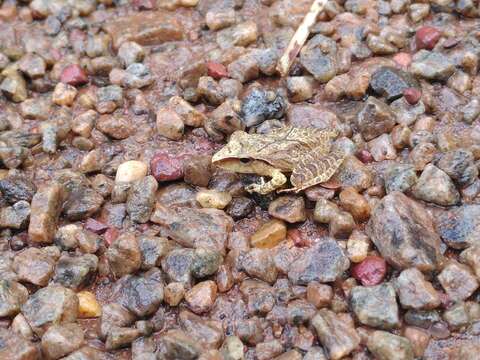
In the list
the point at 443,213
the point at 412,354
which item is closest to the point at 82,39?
the point at 443,213

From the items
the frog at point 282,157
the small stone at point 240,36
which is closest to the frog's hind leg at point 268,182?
the frog at point 282,157

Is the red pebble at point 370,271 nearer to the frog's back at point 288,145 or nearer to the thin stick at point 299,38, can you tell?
the frog's back at point 288,145

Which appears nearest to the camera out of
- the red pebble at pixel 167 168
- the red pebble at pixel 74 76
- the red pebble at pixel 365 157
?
the red pebble at pixel 167 168

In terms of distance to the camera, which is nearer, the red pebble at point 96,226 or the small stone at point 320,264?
the small stone at point 320,264

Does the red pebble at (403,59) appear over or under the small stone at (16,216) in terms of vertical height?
over

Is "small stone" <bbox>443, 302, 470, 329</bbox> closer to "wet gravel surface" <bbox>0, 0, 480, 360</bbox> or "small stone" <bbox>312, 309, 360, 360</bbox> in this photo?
"wet gravel surface" <bbox>0, 0, 480, 360</bbox>

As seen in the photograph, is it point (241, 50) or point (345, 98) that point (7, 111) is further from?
point (345, 98)

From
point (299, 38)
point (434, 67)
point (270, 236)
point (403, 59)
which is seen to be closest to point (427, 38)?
point (403, 59)
